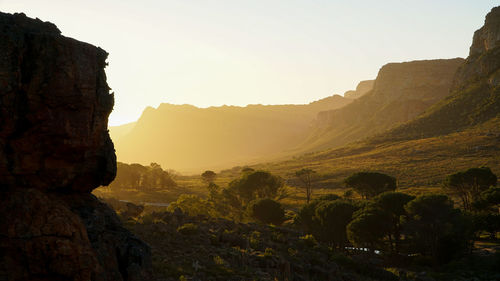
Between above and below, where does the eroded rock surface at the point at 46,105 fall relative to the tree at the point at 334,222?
above

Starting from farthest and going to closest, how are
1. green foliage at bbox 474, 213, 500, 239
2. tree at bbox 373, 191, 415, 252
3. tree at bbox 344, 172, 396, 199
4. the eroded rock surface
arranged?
tree at bbox 344, 172, 396, 199, green foliage at bbox 474, 213, 500, 239, tree at bbox 373, 191, 415, 252, the eroded rock surface

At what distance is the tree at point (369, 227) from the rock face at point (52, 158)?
139ft

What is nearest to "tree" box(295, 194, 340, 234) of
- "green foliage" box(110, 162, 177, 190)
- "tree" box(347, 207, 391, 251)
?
"tree" box(347, 207, 391, 251)

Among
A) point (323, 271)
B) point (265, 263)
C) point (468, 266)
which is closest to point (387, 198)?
point (468, 266)

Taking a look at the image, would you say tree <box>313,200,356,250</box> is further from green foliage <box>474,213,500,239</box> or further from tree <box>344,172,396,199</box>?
tree <box>344,172,396,199</box>

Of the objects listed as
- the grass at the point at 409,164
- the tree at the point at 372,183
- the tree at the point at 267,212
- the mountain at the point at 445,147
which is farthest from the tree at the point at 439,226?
the mountain at the point at 445,147

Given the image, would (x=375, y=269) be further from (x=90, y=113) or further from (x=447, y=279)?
(x=90, y=113)

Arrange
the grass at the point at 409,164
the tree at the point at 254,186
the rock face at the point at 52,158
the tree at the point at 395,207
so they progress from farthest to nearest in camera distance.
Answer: the grass at the point at 409,164 → the tree at the point at 254,186 → the tree at the point at 395,207 → the rock face at the point at 52,158

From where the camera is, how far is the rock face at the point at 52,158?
1060 cm

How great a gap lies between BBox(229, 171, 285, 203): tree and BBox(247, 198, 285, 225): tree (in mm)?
15950

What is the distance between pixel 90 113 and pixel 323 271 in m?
22.0

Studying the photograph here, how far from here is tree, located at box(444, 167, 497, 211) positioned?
7275cm

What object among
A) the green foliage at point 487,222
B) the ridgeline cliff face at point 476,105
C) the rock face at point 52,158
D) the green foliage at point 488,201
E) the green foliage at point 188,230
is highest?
the ridgeline cliff face at point 476,105

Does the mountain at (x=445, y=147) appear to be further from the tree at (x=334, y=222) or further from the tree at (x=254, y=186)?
the tree at (x=334, y=222)
